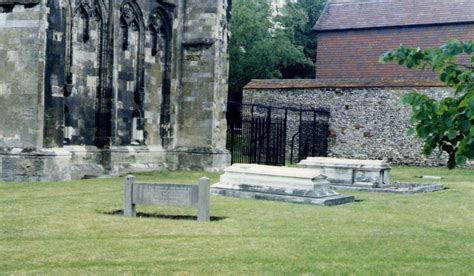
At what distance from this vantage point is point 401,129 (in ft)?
95.7

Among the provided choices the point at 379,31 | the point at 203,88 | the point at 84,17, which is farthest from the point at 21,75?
the point at 379,31

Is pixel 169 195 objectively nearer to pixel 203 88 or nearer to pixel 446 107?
pixel 446 107

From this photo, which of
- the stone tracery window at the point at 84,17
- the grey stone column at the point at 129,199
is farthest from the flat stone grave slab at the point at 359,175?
the grey stone column at the point at 129,199

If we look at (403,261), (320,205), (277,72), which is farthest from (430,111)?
(277,72)

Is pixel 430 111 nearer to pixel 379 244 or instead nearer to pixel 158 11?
pixel 379 244

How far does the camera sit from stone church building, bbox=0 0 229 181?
15.8m

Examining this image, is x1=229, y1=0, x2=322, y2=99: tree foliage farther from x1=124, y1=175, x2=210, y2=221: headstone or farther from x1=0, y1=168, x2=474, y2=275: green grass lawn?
x1=124, y1=175, x2=210, y2=221: headstone

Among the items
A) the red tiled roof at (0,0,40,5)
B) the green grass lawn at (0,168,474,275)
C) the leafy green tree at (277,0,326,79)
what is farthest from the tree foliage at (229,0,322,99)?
the green grass lawn at (0,168,474,275)

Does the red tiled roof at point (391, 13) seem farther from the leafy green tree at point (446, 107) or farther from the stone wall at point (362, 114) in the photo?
the leafy green tree at point (446, 107)

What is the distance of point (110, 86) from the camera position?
61.9 ft

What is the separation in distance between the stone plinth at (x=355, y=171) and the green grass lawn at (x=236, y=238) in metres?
3.47

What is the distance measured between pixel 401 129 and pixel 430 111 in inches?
985

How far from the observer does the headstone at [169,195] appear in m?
10.2

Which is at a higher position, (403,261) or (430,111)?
(430,111)
